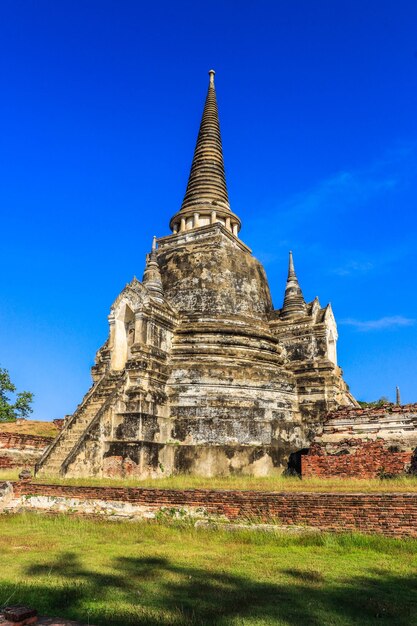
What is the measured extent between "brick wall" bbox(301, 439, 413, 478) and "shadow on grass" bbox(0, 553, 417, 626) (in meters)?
7.30

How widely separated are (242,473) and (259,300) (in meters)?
7.24

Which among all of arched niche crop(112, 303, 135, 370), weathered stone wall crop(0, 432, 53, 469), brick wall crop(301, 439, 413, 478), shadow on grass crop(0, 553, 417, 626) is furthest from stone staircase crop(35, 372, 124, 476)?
shadow on grass crop(0, 553, 417, 626)

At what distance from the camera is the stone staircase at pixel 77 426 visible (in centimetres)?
1519

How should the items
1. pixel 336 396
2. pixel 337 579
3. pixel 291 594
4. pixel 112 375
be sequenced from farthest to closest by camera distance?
1. pixel 336 396
2. pixel 112 375
3. pixel 337 579
4. pixel 291 594

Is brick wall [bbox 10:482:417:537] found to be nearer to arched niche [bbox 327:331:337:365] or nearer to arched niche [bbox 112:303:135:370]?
arched niche [bbox 112:303:135:370]

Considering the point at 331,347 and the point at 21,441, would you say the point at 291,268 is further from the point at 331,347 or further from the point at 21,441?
the point at 21,441

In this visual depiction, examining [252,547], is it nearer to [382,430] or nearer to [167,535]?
[167,535]

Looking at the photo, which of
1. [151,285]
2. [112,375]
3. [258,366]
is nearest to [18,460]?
[112,375]

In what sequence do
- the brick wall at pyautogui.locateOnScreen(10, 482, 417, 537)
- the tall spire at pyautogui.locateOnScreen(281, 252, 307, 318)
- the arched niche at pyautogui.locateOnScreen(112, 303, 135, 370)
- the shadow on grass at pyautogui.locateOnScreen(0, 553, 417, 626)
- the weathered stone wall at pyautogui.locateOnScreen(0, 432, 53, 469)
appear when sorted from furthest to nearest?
1. the tall spire at pyautogui.locateOnScreen(281, 252, 307, 318)
2. the weathered stone wall at pyautogui.locateOnScreen(0, 432, 53, 469)
3. the arched niche at pyautogui.locateOnScreen(112, 303, 135, 370)
4. the brick wall at pyautogui.locateOnScreen(10, 482, 417, 537)
5. the shadow on grass at pyautogui.locateOnScreen(0, 553, 417, 626)

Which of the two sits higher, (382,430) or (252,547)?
(382,430)

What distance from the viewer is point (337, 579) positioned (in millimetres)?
6414

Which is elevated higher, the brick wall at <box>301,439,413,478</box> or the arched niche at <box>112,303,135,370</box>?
the arched niche at <box>112,303,135,370</box>

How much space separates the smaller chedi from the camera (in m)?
15.5

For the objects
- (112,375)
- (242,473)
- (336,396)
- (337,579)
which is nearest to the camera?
(337,579)
